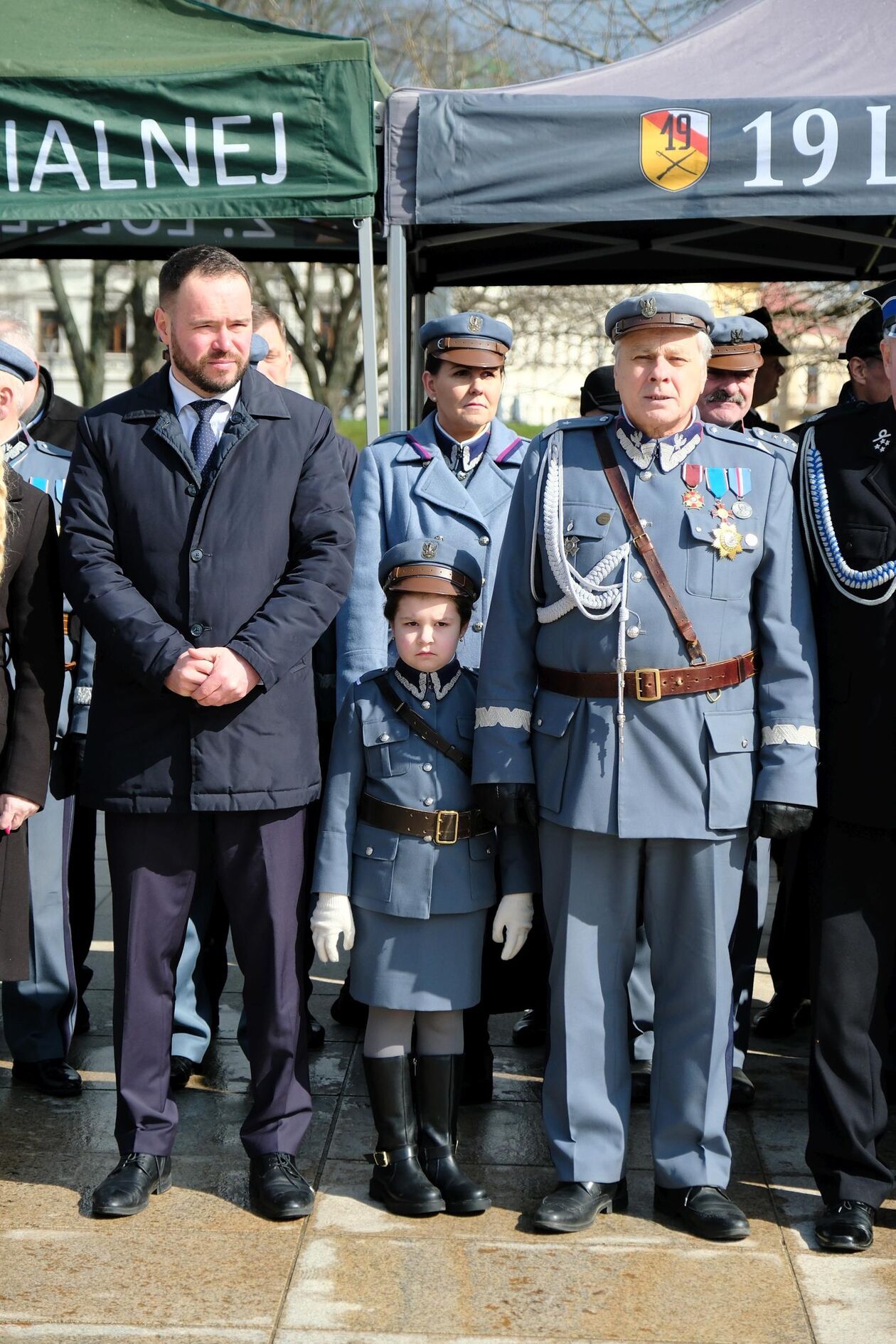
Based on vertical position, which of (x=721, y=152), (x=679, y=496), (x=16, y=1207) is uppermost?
(x=721, y=152)

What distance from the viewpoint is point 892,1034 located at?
436 cm

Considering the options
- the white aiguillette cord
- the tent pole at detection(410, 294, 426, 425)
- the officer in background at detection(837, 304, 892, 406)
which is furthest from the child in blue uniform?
the tent pole at detection(410, 294, 426, 425)

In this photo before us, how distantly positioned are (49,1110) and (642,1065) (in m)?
1.64

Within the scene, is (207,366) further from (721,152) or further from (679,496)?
(721,152)

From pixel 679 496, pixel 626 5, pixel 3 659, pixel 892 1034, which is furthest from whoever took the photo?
pixel 626 5

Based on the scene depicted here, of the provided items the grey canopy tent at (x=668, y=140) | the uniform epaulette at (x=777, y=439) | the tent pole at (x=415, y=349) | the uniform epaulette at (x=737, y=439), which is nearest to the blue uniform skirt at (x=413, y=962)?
the uniform epaulette at (x=737, y=439)

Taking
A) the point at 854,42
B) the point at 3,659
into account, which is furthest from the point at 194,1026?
the point at 854,42

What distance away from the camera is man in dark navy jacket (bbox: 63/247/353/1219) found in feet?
11.2

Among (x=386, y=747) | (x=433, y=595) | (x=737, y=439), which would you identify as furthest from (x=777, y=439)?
(x=386, y=747)

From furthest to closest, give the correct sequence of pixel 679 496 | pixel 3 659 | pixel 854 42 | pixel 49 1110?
1. pixel 854 42
2. pixel 49 1110
3. pixel 3 659
4. pixel 679 496

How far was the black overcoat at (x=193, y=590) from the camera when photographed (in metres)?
3.41

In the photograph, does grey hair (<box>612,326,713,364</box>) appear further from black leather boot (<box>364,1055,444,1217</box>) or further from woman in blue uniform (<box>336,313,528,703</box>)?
black leather boot (<box>364,1055,444,1217</box>)

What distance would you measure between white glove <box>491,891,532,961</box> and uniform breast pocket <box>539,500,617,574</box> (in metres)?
0.77

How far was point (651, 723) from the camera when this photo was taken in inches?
132
